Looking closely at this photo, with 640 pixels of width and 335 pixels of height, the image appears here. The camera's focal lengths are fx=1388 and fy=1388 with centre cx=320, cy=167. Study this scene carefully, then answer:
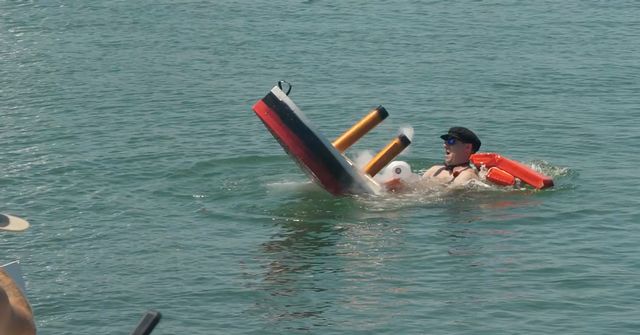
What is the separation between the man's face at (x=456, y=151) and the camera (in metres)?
16.2

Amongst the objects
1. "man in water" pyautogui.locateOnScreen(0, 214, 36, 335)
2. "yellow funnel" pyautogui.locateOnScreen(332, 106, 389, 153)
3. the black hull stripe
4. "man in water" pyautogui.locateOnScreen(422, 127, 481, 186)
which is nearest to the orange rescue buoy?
"man in water" pyautogui.locateOnScreen(422, 127, 481, 186)

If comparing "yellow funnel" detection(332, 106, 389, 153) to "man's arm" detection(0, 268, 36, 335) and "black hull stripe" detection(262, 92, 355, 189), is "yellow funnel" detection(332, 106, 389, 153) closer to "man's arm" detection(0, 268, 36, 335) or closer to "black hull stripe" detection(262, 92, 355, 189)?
"black hull stripe" detection(262, 92, 355, 189)

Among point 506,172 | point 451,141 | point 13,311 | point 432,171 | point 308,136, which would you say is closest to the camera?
point 13,311

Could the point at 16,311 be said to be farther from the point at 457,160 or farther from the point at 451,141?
the point at 457,160

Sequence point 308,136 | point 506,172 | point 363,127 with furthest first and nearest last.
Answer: point 506,172, point 363,127, point 308,136

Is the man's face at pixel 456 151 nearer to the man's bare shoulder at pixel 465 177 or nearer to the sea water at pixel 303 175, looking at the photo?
the man's bare shoulder at pixel 465 177

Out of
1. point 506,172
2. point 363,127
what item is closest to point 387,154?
point 363,127

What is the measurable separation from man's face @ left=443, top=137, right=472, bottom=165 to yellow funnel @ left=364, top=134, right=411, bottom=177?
72 centimetres

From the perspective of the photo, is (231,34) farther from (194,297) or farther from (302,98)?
(194,297)

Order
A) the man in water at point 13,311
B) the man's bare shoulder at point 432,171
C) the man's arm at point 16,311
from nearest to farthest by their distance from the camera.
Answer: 1. the man in water at point 13,311
2. the man's arm at point 16,311
3. the man's bare shoulder at point 432,171

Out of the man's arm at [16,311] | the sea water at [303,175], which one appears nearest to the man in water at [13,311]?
the man's arm at [16,311]

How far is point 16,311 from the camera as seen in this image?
668 centimetres

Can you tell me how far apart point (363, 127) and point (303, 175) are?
2.18m

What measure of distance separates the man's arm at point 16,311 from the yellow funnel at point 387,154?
9.22m
